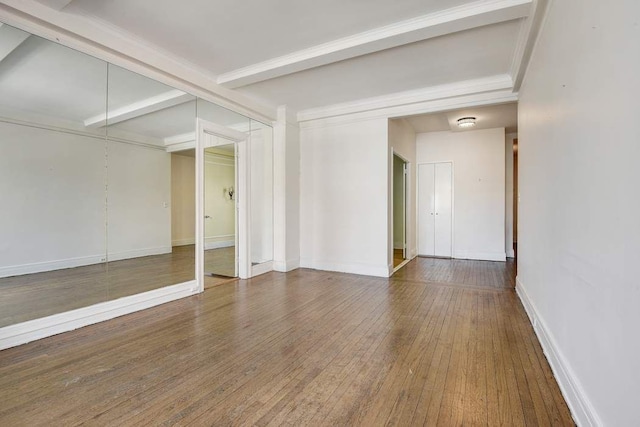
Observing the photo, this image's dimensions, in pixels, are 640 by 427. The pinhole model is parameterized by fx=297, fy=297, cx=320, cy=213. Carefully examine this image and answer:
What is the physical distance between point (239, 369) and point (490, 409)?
5.60 ft

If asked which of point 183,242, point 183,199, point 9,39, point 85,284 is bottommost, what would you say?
point 85,284

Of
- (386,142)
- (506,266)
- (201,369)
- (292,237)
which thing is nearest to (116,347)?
(201,369)

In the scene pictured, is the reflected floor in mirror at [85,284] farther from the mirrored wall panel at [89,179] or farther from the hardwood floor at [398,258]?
the hardwood floor at [398,258]

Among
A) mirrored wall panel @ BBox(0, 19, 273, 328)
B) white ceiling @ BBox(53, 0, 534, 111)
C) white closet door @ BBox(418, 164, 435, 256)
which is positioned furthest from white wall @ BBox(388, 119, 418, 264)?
mirrored wall panel @ BBox(0, 19, 273, 328)

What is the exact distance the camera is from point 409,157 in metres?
6.86

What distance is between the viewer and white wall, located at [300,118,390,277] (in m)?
5.25

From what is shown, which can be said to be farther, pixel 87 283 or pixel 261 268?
pixel 261 268

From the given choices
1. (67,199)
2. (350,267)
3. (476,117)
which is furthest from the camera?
(476,117)

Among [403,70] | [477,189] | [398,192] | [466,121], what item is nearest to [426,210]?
[398,192]

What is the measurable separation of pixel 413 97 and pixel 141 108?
3.95 m

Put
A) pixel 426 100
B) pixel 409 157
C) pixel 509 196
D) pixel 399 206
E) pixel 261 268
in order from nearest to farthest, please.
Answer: pixel 426 100 → pixel 261 268 → pixel 409 157 → pixel 509 196 → pixel 399 206

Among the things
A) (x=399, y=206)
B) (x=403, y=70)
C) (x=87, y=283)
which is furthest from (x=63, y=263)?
(x=399, y=206)

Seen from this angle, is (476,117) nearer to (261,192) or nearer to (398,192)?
(398,192)

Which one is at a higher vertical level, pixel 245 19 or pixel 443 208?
pixel 245 19
